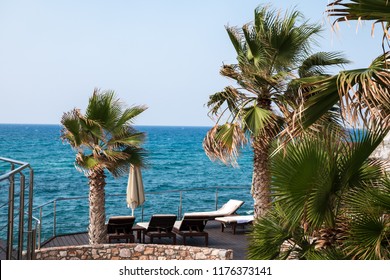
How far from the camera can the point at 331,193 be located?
704cm

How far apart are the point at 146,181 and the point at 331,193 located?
181ft

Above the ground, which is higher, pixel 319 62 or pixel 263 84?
pixel 319 62

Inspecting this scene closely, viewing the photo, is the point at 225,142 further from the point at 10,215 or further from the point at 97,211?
the point at 10,215

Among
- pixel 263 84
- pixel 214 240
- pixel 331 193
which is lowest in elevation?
pixel 214 240

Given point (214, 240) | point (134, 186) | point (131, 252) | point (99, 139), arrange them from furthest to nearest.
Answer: point (134, 186), point (214, 240), point (99, 139), point (131, 252)

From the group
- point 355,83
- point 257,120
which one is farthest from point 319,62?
point 355,83

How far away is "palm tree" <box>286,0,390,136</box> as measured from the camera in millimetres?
5633

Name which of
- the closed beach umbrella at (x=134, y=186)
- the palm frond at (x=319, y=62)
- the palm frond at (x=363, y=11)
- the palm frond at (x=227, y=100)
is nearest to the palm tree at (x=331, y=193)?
the palm frond at (x=363, y=11)

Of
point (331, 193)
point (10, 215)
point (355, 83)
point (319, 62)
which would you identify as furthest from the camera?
point (319, 62)

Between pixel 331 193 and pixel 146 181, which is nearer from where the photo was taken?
pixel 331 193

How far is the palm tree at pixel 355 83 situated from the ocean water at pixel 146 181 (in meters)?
16.5

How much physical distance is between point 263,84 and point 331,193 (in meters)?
5.90
